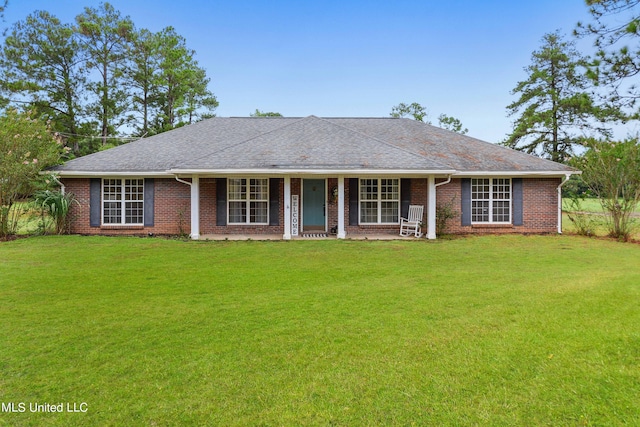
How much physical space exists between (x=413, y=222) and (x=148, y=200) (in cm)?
967

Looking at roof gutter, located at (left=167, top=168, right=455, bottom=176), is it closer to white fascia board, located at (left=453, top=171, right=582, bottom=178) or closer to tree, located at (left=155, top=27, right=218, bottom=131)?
white fascia board, located at (left=453, top=171, right=582, bottom=178)

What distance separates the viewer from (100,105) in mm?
28391

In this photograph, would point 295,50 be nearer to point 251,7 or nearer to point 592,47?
point 251,7

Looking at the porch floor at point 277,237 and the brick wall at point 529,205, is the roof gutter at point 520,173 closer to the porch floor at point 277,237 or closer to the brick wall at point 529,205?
the brick wall at point 529,205

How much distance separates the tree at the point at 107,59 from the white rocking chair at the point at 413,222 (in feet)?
90.1

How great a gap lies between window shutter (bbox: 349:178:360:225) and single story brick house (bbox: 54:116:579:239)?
0.12ft

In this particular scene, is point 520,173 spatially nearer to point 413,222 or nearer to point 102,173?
point 413,222

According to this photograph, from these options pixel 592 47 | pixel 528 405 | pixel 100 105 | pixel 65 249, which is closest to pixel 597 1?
pixel 592 47

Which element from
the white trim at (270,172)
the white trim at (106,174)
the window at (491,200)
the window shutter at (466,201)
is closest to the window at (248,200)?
the white trim at (270,172)

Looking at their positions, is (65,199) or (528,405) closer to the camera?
(528,405)

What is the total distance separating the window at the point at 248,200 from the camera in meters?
12.3

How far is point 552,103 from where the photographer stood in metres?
25.8

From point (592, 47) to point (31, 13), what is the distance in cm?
3779

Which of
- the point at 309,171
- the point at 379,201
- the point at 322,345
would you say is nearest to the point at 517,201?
the point at 379,201
